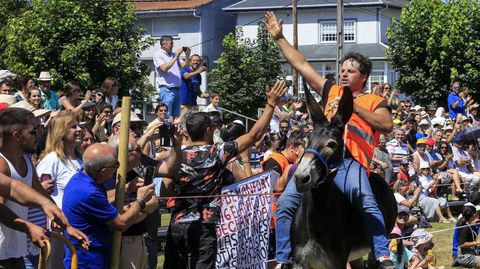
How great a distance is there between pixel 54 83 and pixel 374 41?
32259mm

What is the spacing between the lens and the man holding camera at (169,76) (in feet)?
58.3

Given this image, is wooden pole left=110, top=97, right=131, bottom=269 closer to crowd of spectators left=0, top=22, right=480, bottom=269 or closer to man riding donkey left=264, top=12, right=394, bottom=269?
crowd of spectators left=0, top=22, right=480, bottom=269

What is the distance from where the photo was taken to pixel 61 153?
8859mm

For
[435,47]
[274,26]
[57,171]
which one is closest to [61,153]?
[57,171]

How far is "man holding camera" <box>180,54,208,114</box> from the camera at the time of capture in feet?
60.9

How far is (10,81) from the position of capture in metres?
12.9

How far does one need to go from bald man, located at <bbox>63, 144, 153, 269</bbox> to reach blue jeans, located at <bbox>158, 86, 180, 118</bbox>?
10119mm

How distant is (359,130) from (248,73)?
1316 inches

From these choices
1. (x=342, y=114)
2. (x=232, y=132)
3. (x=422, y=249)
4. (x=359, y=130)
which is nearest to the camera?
(x=342, y=114)

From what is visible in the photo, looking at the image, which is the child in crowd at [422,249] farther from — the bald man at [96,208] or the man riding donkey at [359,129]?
the bald man at [96,208]

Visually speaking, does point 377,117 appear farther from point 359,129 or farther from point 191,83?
point 191,83

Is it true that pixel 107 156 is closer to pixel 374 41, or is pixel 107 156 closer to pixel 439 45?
pixel 439 45

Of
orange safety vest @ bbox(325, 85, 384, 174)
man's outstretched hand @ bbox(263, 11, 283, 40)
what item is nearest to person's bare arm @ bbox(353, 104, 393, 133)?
orange safety vest @ bbox(325, 85, 384, 174)

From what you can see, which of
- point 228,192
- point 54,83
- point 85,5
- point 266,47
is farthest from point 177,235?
point 266,47
